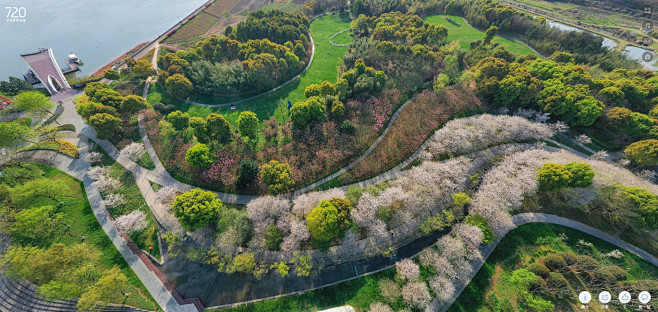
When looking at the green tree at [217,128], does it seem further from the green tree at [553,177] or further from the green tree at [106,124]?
the green tree at [553,177]

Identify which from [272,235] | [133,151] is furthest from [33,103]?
[272,235]

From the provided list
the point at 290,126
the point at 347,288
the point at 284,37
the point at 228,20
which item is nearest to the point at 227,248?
the point at 347,288

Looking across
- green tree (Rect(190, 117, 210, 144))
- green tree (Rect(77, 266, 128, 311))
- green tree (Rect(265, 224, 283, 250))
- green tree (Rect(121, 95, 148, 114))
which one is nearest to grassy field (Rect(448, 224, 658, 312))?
green tree (Rect(265, 224, 283, 250))

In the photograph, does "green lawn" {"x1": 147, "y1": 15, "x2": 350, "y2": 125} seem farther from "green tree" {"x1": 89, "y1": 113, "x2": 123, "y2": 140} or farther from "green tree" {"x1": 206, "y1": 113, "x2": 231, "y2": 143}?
"green tree" {"x1": 89, "y1": 113, "x2": 123, "y2": 140}

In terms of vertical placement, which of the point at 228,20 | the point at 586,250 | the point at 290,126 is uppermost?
the point at 228,20

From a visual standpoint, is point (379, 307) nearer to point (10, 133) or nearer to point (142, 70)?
point (10, 133)

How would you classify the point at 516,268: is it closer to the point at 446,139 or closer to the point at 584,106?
the point at 446,139

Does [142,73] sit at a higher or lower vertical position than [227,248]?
higher
